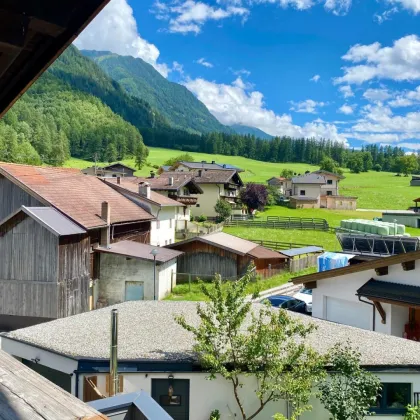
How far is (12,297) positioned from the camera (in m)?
20.5

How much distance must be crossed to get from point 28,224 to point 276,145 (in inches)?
6160

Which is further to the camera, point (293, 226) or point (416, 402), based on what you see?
point (293, 226)

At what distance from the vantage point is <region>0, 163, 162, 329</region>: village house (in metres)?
20.1

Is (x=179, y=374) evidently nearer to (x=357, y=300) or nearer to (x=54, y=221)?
(x=357, y=300)

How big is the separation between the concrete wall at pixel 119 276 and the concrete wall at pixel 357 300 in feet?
38.8

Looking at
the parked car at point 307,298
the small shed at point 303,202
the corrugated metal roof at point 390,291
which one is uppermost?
the small shed at point 303,202

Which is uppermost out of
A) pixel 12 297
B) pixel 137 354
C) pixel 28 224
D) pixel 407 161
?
pixel 407 161

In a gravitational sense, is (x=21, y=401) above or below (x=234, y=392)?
above

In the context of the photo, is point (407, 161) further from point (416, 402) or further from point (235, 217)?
point (416, 402)

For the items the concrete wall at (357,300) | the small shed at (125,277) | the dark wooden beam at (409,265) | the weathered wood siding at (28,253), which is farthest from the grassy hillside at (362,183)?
the dark wooden beam at (409,265)

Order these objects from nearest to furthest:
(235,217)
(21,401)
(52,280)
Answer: (21,401)
(52,280)
(235,217)

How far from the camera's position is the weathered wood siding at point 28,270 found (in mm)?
20031

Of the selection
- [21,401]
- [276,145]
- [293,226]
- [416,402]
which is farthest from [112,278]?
[276,145]

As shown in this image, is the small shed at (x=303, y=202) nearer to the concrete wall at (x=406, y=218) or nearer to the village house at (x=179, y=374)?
the concrete wall at (x=406, y=218)
